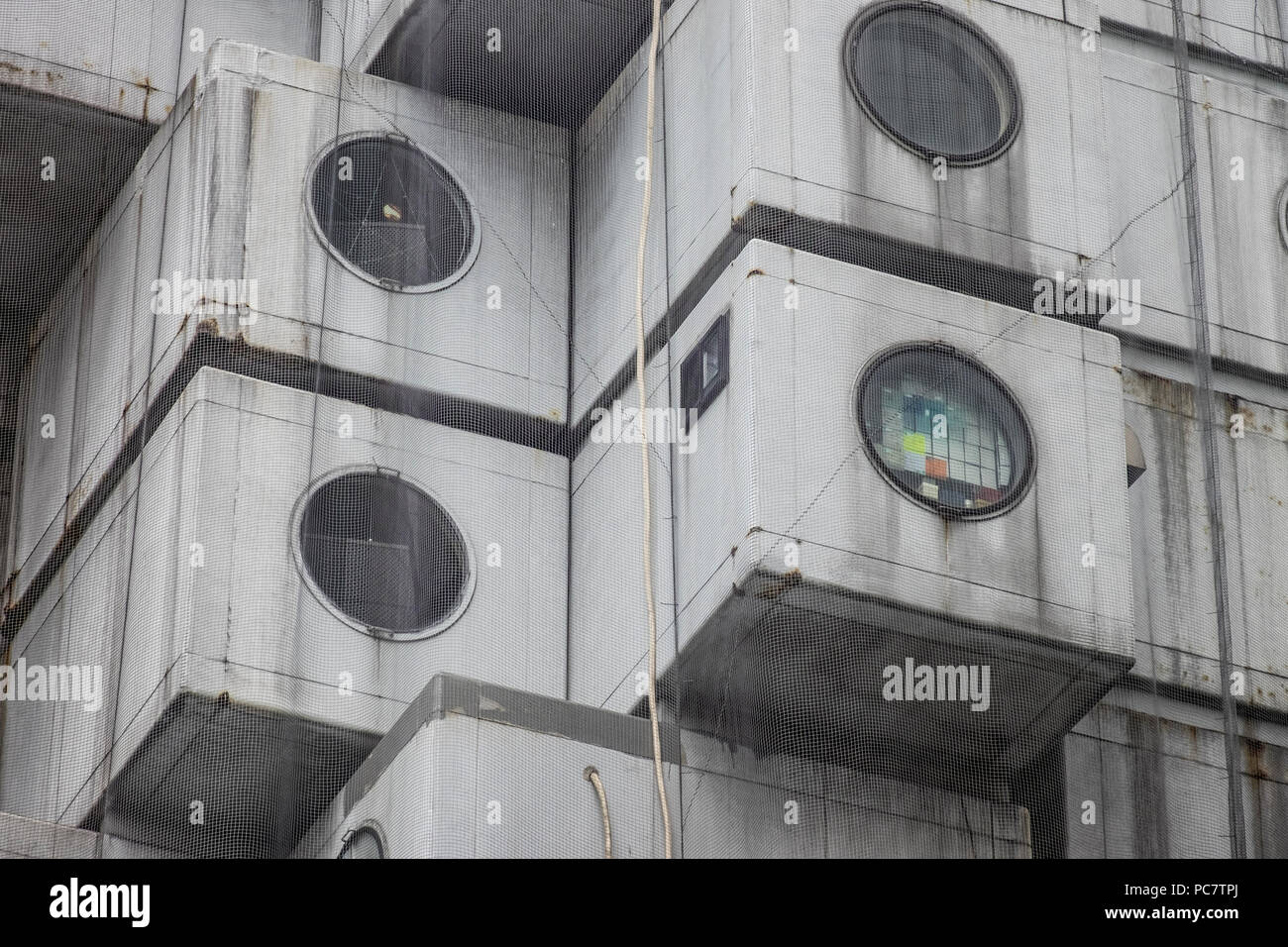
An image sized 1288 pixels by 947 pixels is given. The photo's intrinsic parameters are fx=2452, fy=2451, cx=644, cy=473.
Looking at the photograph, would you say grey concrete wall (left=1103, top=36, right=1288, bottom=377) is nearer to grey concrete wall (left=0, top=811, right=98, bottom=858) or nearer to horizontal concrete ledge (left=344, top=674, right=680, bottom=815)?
horizontal concrete ledge (left=344, top=674, right=680, bottom=815)

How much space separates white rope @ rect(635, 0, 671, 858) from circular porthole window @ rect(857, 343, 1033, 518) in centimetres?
182

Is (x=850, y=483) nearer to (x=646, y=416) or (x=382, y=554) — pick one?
(x=646, y=416)

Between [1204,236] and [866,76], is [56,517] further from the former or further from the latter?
[1204,236]

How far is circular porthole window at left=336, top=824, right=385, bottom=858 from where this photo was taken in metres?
17.2

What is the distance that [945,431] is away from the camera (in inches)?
711

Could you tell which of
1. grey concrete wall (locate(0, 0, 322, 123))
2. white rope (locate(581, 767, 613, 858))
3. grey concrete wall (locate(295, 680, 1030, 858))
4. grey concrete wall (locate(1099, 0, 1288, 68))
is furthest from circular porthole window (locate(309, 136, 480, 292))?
grey concrete wall (locate(1099, 0, 1288, 68))

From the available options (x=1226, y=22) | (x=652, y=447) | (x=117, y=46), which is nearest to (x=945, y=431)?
(x=652, y=447)

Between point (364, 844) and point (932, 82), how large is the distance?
7374 millimetres

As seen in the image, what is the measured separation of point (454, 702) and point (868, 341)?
4.04 m

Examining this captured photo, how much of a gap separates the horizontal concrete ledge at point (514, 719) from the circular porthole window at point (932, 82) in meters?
5.06

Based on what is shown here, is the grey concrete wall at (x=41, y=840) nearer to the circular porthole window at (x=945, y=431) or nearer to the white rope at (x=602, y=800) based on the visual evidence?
the white rope at (x=602, y=800)

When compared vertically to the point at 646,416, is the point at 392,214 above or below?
above

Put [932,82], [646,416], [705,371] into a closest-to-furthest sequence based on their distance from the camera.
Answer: [705,371], [646,416], [932,82]

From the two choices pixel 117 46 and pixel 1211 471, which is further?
pixel 117 46
